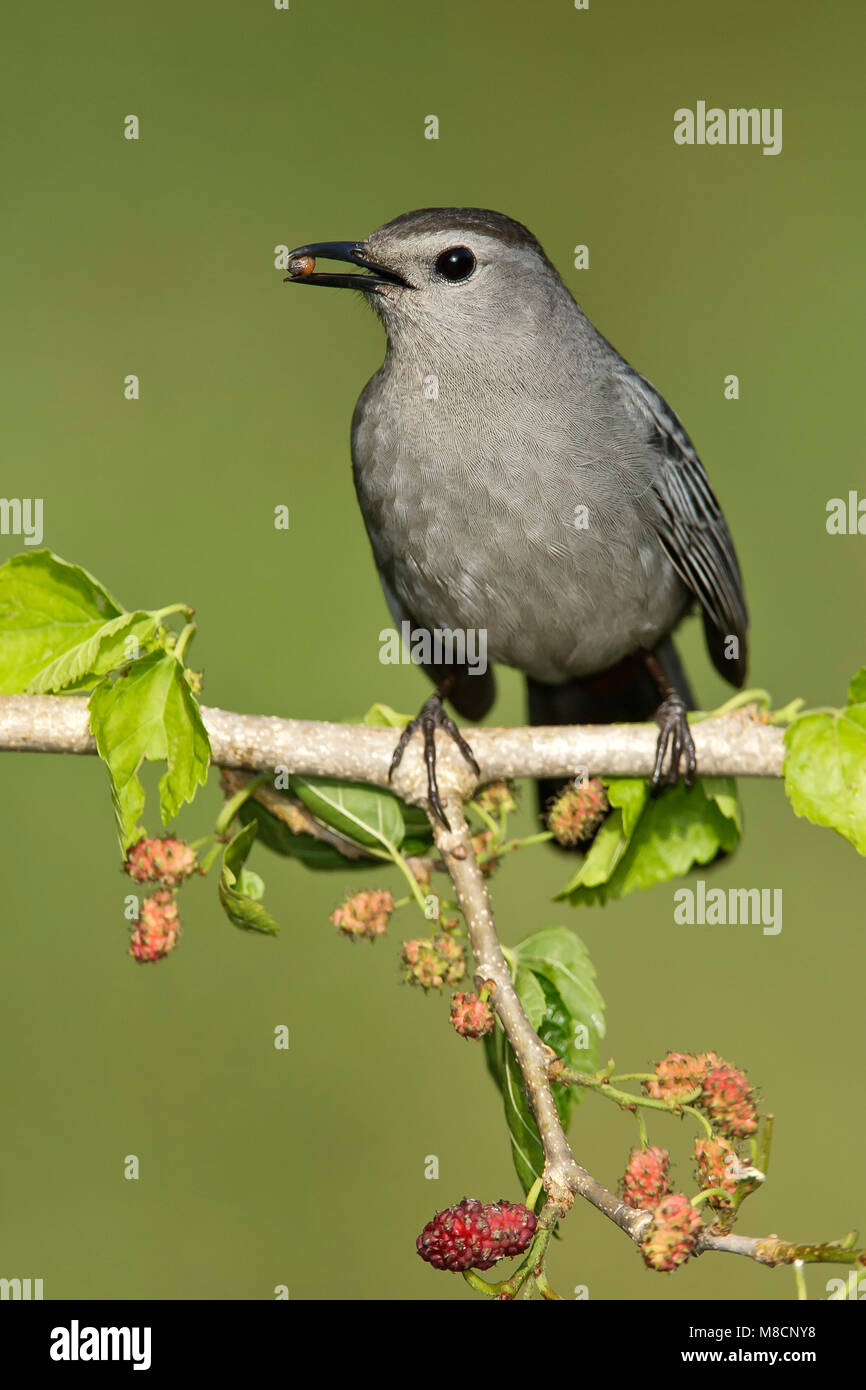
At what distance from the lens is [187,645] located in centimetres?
238

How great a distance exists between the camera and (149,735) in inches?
86.7

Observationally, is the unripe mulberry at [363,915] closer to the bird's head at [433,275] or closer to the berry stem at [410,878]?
the berry stem at [410,878]

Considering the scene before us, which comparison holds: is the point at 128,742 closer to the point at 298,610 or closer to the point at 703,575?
the point at 703,575

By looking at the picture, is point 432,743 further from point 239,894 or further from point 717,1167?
point 717,1167

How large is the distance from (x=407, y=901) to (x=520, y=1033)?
13.5 inches

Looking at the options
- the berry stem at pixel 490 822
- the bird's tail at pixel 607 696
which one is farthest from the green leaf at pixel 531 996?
the bird's tail at pixel 607 696

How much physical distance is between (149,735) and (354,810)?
1.58 feet

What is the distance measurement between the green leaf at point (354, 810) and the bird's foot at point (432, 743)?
0.25ft

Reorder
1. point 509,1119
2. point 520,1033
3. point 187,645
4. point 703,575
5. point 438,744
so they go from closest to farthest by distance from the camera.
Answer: point 520,1033, point 509,1119, point 187,645, point 438,744, point 703,575

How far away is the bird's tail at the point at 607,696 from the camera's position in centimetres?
365

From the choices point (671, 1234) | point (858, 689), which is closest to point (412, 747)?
point (858, 689)

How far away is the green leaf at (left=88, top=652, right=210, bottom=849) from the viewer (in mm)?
2180

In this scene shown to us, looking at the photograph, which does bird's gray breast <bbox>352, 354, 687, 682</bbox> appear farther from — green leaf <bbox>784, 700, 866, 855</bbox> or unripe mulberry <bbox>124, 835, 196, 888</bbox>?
unripe mulberry <bbox>124, 835, 196, 888</bbox>

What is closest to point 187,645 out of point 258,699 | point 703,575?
point 703,575
